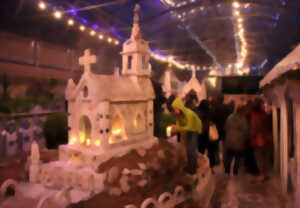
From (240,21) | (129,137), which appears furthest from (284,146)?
(240,21)

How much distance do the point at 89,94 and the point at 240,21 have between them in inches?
457

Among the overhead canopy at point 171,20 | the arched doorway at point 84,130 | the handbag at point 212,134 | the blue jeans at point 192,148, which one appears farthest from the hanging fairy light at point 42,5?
the handbag at point 212,134

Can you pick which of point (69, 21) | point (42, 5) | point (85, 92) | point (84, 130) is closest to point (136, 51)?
point (85, 92)

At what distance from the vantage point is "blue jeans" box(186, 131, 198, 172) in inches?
195

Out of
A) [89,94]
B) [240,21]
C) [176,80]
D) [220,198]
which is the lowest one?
[220,198]

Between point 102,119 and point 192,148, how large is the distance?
6.82 ft

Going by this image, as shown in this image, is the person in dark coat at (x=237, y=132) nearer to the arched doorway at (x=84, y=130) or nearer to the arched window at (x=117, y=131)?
the arched window at (x=117, y=131)

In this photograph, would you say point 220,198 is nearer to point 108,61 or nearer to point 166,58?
point 108,61

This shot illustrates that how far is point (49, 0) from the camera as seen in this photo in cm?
930

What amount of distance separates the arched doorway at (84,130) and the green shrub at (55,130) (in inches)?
102

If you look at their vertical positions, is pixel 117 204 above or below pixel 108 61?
below

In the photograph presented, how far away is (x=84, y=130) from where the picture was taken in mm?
5473

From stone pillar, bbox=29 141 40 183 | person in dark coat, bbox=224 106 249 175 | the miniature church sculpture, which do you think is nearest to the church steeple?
the miniature church sculpture

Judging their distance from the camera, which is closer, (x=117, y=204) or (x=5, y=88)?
(x=117, y=204)
